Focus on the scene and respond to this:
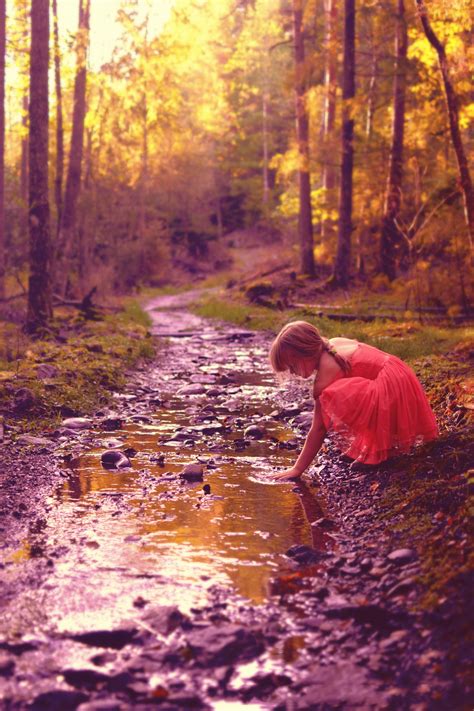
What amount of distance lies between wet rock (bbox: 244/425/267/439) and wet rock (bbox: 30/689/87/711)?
466 centimetres

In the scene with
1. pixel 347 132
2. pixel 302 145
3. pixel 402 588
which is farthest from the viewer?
pixel 302 145

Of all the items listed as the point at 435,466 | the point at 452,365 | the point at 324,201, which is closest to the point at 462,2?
the point at 452,365

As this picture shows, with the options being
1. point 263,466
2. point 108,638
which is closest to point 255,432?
point 263,466

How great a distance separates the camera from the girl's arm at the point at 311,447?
563 centimetres

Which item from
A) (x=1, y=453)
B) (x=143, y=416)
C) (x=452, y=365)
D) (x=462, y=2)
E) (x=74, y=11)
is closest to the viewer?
Result: (x=1, y=453)

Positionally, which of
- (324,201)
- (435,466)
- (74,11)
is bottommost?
(435,466)

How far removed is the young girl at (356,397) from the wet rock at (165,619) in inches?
92.3

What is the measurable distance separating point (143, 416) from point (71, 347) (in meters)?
3.93

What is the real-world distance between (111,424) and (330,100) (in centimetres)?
2001

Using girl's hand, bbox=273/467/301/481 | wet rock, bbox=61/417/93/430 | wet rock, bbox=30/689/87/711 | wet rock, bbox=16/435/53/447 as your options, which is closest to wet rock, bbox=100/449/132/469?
wet rock, bbox=16/435/53/447

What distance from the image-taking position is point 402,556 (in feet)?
13.3

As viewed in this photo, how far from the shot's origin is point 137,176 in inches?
1490

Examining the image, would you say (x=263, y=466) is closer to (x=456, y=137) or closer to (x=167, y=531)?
(x=167, y=531)

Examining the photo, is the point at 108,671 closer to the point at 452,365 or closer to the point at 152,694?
the point at 152,694
